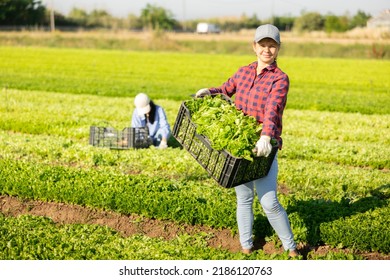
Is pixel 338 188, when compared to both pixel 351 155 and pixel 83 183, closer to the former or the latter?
pixel 351 155

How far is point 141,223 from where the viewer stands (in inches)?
255

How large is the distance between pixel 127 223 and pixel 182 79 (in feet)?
64.5

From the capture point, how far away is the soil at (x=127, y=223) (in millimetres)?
5895

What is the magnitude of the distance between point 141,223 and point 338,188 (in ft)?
10.7

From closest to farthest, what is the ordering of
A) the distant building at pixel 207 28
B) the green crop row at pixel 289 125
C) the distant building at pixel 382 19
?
the green crop row at pixel 289 125 → the distant building at pixel 382 19 → the distant building at pixel 207 28

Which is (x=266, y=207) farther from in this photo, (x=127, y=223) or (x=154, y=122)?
(x=154, y=122)

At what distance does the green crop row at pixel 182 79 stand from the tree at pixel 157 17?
37071 millimetres

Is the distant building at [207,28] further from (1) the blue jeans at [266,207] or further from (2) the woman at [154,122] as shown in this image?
(1) the blue jeans at [266,207]

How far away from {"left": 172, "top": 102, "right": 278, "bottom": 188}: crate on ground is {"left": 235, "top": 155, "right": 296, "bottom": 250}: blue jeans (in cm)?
13

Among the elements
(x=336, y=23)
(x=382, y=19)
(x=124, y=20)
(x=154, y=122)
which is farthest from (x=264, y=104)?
(x=124, y=20)

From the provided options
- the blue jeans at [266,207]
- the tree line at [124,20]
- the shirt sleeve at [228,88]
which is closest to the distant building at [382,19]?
the shirt sleeve at [228,88]

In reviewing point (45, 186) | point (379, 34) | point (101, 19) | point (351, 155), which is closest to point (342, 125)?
point (351, 155)

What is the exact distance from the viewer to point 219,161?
→ 471 centimetres

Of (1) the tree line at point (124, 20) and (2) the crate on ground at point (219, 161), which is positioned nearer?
(2) the crate on ground at point (219, 161)
